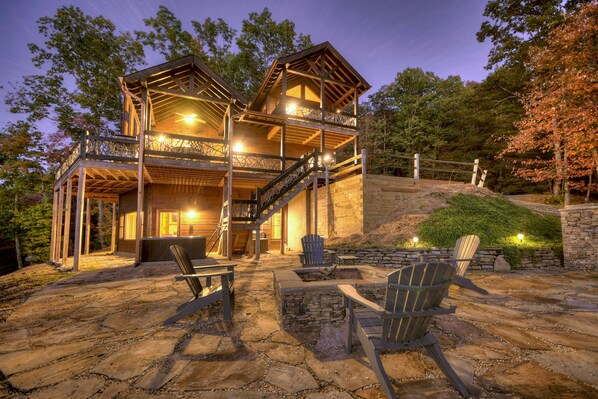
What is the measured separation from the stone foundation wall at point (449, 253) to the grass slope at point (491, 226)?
0.85ft

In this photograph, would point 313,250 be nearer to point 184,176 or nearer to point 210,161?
point 210,161

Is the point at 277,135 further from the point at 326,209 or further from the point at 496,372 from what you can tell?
the point at 496,372

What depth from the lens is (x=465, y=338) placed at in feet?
10.1

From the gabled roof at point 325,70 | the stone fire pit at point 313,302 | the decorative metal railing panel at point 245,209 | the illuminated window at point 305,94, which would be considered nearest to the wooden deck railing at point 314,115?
the illuminated window at point 305,94

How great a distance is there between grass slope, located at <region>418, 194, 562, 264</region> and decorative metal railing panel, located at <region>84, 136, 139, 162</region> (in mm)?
11033

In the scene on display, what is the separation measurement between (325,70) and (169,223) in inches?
514

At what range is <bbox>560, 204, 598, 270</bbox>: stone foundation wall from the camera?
736 centimetres

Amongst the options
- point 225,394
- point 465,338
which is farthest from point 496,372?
point 225,394

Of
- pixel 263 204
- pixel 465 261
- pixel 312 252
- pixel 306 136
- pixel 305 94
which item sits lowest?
pixel 465 261

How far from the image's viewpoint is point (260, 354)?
107 inches

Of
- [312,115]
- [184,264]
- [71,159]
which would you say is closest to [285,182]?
[312,115]

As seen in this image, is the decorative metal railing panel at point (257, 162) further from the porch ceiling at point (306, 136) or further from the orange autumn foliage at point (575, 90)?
the orange autumn foliage at point (575, 90)

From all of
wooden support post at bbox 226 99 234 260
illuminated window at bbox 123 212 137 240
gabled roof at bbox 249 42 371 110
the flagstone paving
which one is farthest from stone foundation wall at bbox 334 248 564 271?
illuminated window at bbox 123 212 137 240

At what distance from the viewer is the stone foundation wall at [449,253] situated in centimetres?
759
